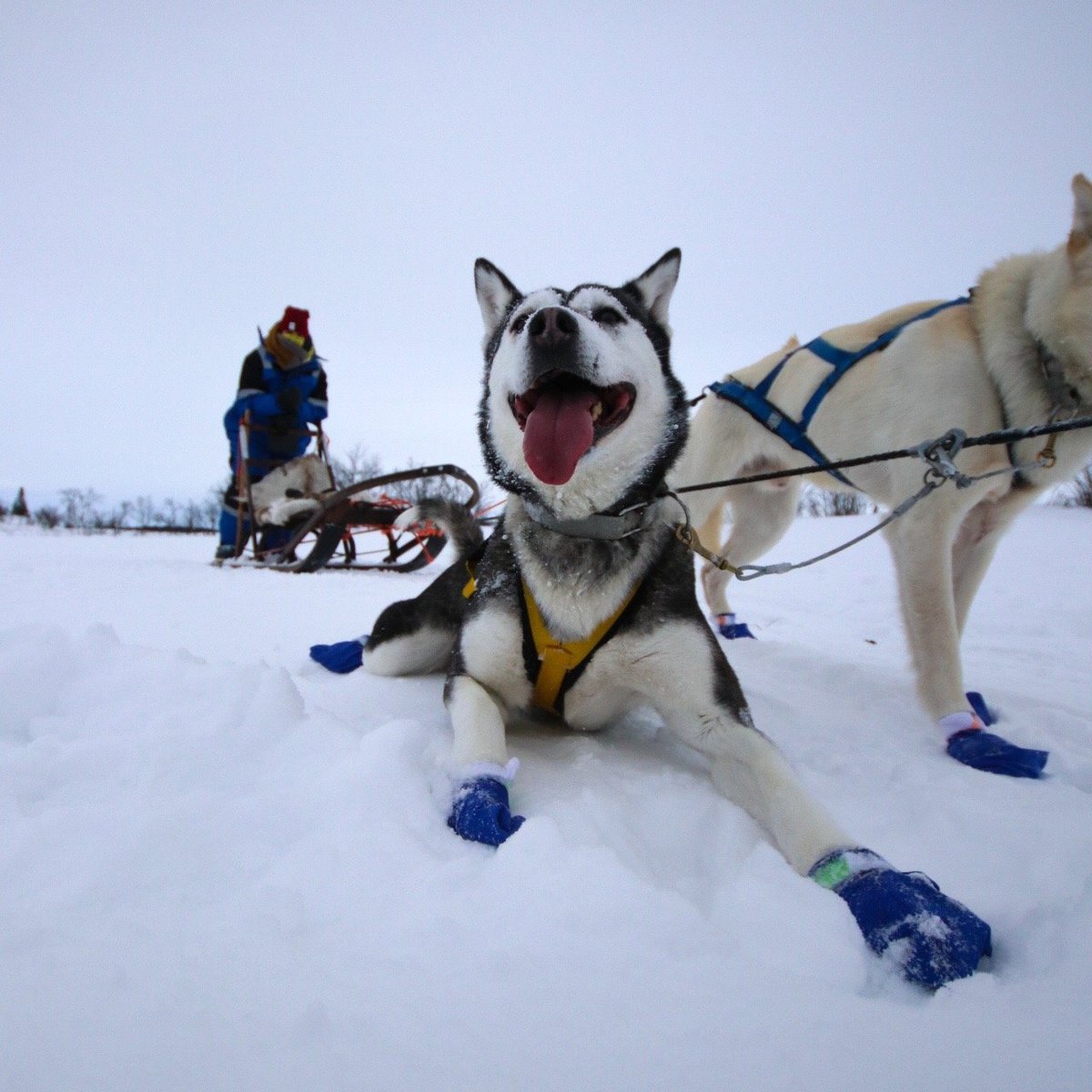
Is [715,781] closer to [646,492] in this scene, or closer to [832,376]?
[646,492]

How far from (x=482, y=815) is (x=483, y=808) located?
0.02m

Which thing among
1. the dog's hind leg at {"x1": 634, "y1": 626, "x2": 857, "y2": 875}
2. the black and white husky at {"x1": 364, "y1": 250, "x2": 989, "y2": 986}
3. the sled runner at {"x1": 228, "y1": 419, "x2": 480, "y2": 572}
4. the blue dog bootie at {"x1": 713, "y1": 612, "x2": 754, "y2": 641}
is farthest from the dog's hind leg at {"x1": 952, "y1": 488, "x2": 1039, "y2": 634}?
the sled runner at {"x1": 228, "y1": 419, "x2": 480, "y2": 572}

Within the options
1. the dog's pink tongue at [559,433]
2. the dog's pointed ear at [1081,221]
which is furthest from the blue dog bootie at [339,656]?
the dog's pointed ear at [1081,221]

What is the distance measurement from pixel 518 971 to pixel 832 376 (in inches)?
90.6

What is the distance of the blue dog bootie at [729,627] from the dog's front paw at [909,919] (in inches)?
91.6

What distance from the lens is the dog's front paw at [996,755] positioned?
152cm

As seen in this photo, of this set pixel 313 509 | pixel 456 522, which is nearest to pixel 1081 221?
pixel 456 522

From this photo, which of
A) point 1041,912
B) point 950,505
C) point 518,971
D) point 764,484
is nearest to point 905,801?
point 1041,912

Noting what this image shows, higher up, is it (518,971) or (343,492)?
(518,971)

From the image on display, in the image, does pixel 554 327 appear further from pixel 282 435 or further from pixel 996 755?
pixel 282 435

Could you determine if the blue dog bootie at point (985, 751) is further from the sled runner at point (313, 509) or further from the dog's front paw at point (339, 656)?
the sled runner at point (313, 509)

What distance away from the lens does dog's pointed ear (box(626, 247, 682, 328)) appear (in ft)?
6.61

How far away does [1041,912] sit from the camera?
878mm

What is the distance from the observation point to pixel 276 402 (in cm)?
671
